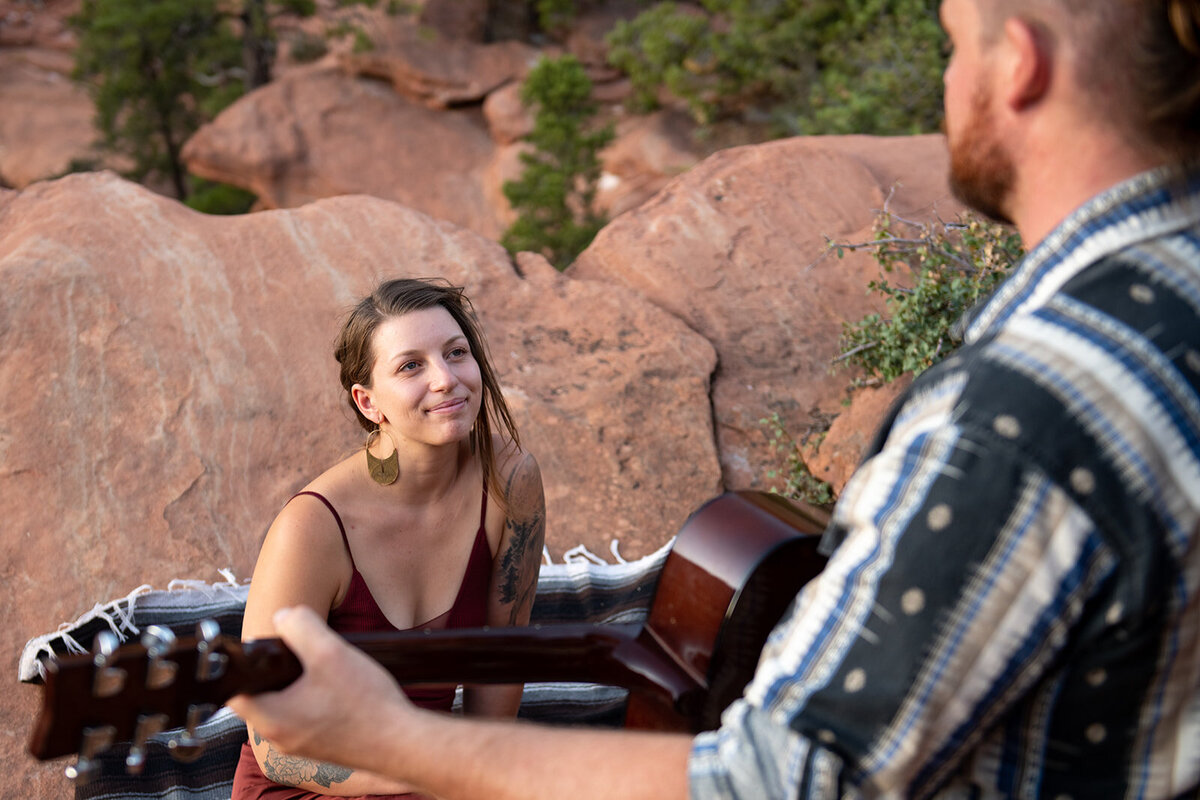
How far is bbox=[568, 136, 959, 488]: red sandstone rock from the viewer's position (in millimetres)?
3895

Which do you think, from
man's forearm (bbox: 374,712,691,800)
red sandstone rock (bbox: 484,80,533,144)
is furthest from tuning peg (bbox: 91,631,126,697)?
red sandstone rock (bbox: 484,80,533,144)

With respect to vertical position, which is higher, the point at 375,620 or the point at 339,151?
the point at 375,620

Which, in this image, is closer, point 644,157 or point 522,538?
point 522,538

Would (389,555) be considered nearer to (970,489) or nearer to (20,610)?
(20,610)

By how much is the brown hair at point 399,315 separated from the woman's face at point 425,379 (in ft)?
0.07

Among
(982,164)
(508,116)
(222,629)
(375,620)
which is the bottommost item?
(508,116)

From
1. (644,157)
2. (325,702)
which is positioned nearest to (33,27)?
(644,157)

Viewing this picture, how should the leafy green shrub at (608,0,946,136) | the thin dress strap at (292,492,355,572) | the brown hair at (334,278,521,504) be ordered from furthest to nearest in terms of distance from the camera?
the leafy green shrub at (608,0,946,136) → the brown hair at (334,278,521,504) → the thin dress strap at (292,492,355,572)

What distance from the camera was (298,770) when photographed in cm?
201

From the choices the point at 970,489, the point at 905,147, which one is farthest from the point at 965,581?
the point at 905,147

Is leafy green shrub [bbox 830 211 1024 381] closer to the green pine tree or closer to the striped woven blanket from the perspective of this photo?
the striped woven blanket

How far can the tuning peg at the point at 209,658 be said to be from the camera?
1.04 meters

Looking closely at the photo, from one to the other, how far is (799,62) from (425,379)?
7311 mm

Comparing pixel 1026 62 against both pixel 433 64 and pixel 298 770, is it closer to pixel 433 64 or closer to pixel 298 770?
pixel 298 770
